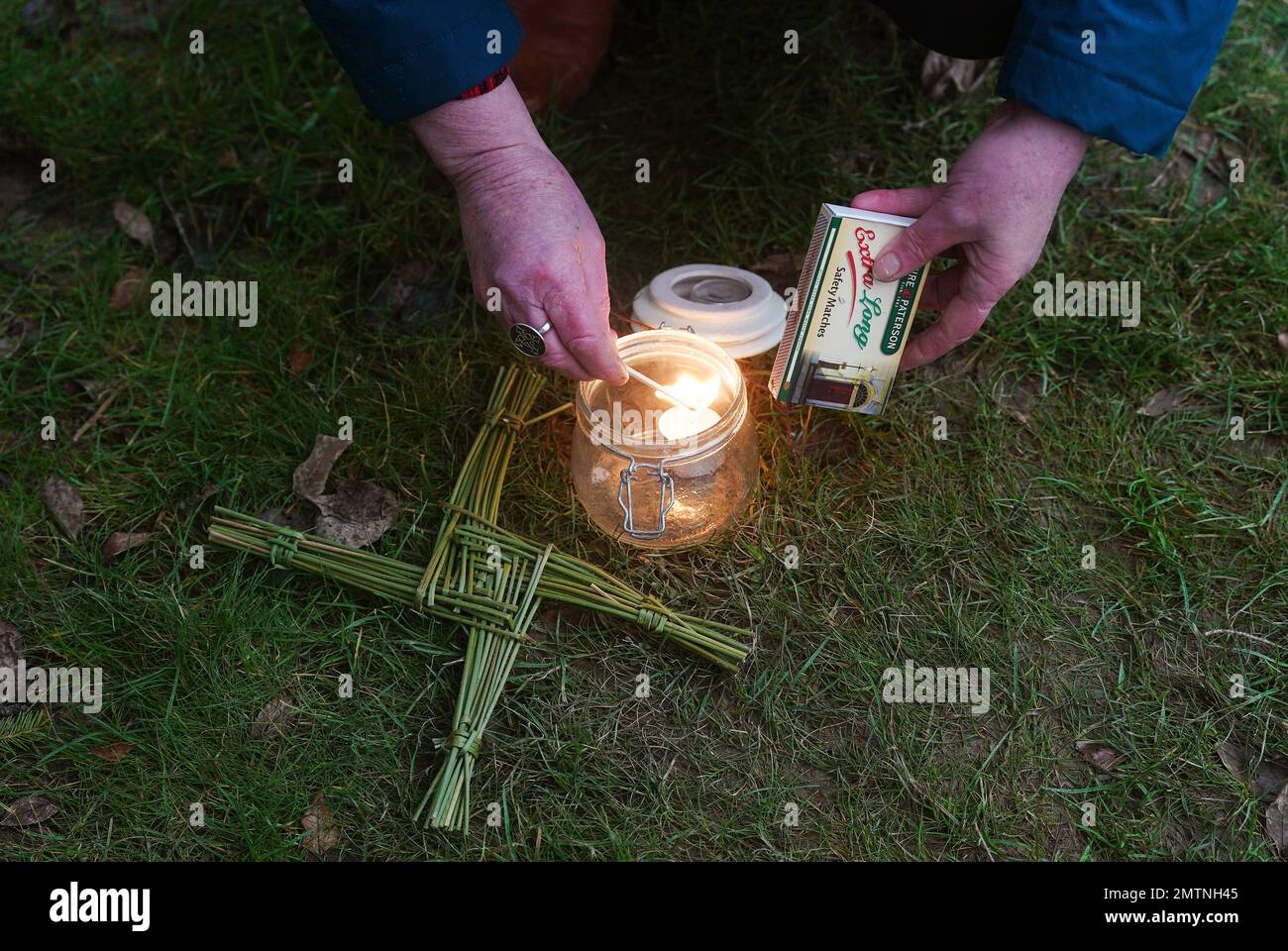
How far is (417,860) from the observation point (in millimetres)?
1863

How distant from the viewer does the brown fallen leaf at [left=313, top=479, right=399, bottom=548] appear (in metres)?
2.21

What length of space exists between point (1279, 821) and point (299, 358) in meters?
2.16

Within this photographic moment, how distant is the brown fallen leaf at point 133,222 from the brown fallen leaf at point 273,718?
133 cm

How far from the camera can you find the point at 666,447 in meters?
2.00

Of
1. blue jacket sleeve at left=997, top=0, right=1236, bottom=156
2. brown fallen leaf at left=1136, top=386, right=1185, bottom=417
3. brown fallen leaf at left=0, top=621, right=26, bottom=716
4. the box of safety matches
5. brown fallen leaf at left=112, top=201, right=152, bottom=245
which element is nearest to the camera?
blue jacket sleeve at left=997, top=0, right=1236, bottom=156

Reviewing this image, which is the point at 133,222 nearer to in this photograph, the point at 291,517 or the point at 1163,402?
the point at 291,517

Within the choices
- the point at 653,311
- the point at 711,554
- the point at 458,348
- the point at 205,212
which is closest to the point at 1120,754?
the point at 711,554

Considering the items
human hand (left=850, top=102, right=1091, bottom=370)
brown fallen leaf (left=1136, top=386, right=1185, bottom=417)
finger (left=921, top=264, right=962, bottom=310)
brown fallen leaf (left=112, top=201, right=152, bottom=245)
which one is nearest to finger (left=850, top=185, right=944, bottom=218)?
human hand (left=850, top=102, right=1091, bottom=370)

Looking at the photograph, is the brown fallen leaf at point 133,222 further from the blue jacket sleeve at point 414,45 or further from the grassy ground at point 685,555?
the blue jacket sleeve at point 414,45

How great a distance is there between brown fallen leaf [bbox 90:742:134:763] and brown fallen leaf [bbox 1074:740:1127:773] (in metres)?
1.72

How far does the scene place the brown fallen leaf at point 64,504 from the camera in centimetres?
A: 224

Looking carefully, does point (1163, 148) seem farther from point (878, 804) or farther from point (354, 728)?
point (354, 728)

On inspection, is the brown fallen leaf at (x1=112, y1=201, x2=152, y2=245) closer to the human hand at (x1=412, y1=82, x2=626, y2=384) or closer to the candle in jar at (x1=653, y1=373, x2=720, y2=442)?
the human hand at (x1=412, y1=82, x2=626, y2=384)

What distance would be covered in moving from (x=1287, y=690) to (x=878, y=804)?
80cm
